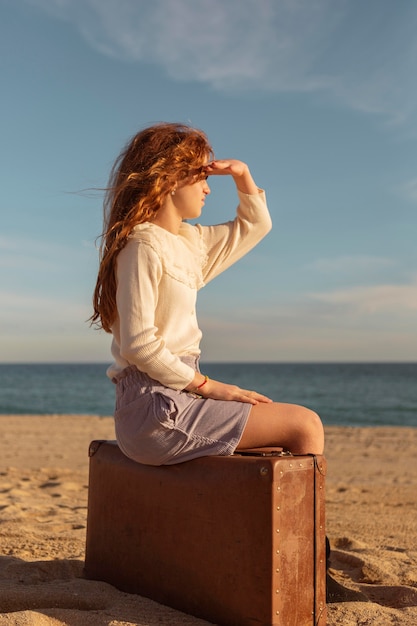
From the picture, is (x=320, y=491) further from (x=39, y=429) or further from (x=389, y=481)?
(x=39, y=429)

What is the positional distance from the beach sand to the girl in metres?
0.62

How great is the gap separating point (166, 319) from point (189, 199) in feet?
1.76

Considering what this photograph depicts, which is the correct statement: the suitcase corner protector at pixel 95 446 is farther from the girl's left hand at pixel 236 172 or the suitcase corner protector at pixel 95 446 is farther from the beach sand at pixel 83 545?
the girl's left hand at pixel 236 172

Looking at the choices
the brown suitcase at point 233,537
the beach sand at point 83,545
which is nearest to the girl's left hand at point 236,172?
the brown suitcase at point 233,537

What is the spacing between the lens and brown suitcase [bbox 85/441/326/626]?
88.4 inches

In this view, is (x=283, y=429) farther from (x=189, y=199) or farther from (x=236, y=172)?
(x=236, y=172)

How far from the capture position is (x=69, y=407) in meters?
26.7

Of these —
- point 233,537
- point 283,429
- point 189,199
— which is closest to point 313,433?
point 283,429

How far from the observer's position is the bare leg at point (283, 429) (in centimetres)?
249

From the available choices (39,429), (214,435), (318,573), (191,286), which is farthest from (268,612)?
(39,429)

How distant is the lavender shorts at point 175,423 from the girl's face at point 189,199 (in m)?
0.72

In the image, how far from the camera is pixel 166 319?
8.43 ft

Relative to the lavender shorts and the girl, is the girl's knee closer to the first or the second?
the girl

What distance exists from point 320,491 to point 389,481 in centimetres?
541
